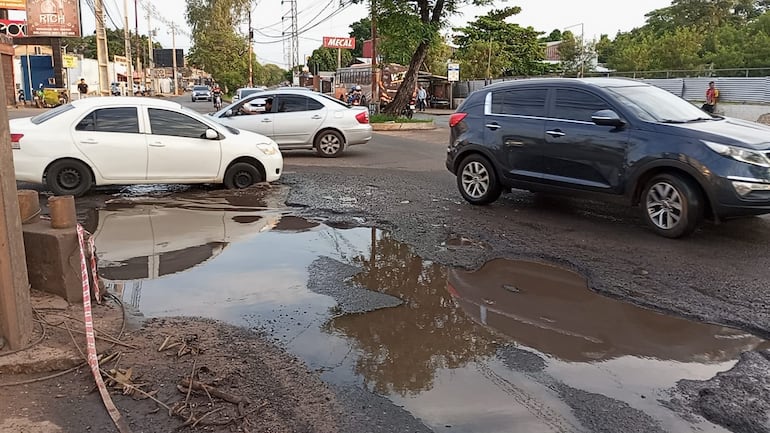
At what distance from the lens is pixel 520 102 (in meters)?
8.99

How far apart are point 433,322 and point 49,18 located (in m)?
41.5

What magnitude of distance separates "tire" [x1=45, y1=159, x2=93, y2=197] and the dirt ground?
5585 millimetres

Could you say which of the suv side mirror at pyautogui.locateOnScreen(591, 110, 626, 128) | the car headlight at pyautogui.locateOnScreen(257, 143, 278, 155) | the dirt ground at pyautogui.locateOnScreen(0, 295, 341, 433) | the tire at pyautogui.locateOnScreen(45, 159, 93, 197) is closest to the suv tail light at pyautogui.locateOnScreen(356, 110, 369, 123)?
the car headlight at pyautogui.locateOnScreen(257, 143, 278, 155)

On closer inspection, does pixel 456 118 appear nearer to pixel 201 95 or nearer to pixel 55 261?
pixel 55 261

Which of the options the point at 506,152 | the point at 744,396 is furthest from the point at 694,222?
the point at 744,396

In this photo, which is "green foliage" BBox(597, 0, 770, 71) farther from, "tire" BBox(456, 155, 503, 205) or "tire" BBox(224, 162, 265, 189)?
"tire" BBox(224, 162, 265, 189)

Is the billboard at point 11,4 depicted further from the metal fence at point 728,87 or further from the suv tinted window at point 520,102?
the suv tinted window at point 520,102

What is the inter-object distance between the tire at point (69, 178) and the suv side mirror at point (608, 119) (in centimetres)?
749

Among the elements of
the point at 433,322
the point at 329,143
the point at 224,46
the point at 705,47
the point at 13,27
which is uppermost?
the point at 224,46

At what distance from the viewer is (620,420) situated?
3582 millimetres

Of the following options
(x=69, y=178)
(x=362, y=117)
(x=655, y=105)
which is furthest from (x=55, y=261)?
(x=362, y=117)

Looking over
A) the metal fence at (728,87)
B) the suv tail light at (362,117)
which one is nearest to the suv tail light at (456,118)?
the suv tail light at (362,117)

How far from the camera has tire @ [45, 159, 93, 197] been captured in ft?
32.2

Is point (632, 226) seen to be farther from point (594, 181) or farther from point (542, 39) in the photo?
point (542, 39)
